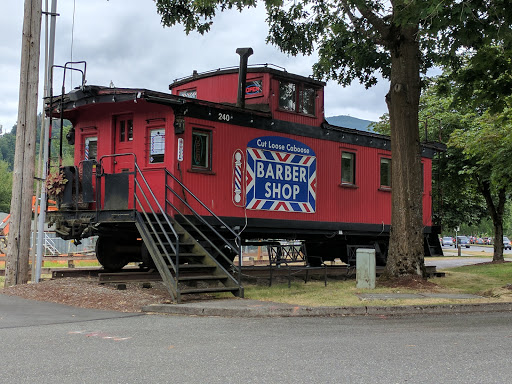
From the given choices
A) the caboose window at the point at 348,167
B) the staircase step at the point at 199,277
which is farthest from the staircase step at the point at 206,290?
the caboose window at the point at 348,167

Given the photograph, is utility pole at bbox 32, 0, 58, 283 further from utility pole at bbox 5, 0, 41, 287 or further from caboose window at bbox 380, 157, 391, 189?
caboose window at bbox 380, 157, 391, 189

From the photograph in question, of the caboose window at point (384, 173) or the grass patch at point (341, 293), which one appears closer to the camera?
the grass patch at point (341, 293)

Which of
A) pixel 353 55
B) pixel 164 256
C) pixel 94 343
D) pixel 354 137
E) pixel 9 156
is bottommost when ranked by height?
pixel 94 343

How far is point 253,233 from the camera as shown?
14938 millimetres

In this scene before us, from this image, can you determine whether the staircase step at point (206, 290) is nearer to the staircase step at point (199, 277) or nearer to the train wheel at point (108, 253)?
the staircase step at point (199, 277)

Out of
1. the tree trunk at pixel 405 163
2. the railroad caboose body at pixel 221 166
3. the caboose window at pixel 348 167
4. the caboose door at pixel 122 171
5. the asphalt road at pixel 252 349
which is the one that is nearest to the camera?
the asphalt road at pixel 252 349

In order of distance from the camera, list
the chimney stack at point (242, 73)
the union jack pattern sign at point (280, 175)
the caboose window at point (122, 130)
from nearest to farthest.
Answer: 1. the caboose window at point (122, 130)
2. the union jack pattern sign at point (280, 175)
3. the chimney stack at point (242, 73)

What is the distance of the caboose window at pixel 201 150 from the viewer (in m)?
13.1

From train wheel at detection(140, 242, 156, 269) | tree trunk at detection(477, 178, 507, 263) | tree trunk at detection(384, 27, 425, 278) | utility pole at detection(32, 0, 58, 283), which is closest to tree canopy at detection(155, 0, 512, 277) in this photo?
tree trunk at detection(384, 27, 425, 278)

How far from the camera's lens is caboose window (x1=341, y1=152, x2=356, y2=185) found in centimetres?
1630

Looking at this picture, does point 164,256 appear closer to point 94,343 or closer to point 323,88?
point 94,343

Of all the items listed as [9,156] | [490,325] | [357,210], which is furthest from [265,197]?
[9,156]

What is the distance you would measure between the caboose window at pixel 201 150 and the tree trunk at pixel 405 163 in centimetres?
431

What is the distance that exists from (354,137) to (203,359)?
38.0ft
